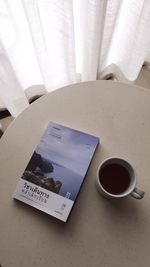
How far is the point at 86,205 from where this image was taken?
0.52 meters

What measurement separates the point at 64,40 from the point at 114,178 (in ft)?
1.98

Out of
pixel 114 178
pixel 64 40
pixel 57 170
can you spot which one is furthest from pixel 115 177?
pixel 64 40

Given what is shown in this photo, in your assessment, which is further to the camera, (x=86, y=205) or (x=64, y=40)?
(x=64, y=40)

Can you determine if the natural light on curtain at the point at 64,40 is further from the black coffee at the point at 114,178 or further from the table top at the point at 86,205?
the black coffee at the point at 114,178

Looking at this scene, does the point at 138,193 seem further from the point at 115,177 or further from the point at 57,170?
the point at 57,170

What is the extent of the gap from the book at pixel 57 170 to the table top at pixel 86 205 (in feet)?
0.07

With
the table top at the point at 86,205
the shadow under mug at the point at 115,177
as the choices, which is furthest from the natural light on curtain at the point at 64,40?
the shadow under mug at the point at 115,177

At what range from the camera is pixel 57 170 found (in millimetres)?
545

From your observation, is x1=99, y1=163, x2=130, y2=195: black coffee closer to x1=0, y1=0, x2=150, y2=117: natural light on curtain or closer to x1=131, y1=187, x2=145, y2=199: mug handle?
x1=131, y1=187, x2=145, y2=199: mug handle

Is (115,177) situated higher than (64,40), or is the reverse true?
(64,40)

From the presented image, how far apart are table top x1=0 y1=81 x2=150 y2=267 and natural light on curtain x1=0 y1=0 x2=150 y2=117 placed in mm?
326

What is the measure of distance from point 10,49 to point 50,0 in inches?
9.6

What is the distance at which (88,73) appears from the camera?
1.13 meters

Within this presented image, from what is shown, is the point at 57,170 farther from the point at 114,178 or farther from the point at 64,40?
the point at 64,40
